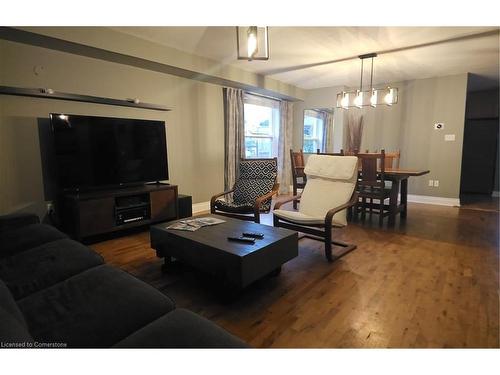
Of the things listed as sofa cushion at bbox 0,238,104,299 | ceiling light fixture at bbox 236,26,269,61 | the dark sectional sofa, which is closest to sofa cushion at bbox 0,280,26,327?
the dark sectional sofa

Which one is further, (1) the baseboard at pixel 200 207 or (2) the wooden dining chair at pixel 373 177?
(1) the baseboard at pixel 200 207

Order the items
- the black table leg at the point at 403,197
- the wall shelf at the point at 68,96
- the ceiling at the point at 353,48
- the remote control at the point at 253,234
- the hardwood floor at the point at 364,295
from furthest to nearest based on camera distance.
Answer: the black table leg at the point at 403,197
the ceiling at the point at 353,48
the wall shelf at the point at 68,96
the remote control at the point at 253,234
the hardwood floor at the point at 364,295

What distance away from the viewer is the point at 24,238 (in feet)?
6.29

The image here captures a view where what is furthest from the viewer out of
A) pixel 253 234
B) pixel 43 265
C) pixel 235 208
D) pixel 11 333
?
pixel 235 208

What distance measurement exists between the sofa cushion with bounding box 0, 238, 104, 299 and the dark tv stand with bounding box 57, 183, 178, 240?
1.16 meters

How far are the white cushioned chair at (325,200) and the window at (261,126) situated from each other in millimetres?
2519

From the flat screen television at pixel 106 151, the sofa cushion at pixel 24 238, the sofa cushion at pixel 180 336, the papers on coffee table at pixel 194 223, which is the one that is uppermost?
the flat screen television at pixel 106 151

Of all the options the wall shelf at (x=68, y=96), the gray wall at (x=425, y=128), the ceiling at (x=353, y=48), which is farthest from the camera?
the gray wall at (x=425, y=128)


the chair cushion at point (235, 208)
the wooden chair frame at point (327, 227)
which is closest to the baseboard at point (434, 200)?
the wooden chair frame at point (327, 227)

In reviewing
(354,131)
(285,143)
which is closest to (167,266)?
(285,143)

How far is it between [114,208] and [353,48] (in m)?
3.65

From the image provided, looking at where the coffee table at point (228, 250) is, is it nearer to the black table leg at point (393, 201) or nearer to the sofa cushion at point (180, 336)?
the sofa cushion at point (180, 336)

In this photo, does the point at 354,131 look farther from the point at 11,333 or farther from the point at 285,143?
the point at 11,333

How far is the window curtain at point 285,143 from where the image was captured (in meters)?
6.26
